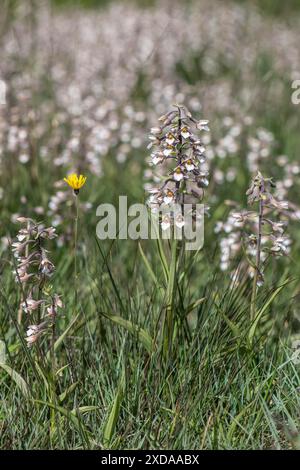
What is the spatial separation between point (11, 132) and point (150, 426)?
2743 mm

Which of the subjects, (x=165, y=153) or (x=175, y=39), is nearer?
(x=165, y=153)

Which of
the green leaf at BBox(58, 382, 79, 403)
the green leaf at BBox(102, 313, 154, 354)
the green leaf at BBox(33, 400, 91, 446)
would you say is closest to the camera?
the green leaf at BBox(33, 400, 91, 446)

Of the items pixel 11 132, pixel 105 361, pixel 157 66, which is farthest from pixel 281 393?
pixel 157 66

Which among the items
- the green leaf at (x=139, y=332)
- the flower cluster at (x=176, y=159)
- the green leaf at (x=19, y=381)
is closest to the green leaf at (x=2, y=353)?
the green leaf at (x=19, y=381)

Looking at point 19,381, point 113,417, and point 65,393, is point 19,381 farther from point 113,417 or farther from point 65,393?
point 113,417

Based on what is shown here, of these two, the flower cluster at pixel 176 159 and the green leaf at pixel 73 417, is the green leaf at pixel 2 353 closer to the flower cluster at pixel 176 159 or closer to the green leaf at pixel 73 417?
the green leaf at pixel 73 417

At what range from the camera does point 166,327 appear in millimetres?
3207

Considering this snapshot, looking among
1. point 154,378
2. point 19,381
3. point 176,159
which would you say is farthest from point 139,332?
point 176,159

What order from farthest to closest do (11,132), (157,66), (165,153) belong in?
(157,66) → (11,132) → (165,153)

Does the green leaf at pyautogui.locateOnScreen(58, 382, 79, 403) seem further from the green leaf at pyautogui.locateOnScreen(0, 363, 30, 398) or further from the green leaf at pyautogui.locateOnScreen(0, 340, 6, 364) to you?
the green leaf at pyautogui.locateOnScreen(0, 340, 6, 364)

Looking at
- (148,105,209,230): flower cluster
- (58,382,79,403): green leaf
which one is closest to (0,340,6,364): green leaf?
(58,382,79,403): green leaf

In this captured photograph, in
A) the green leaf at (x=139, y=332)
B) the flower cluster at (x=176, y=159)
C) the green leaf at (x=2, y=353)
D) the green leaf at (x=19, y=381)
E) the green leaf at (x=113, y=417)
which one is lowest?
the green leaf at (x=113, y=417)
